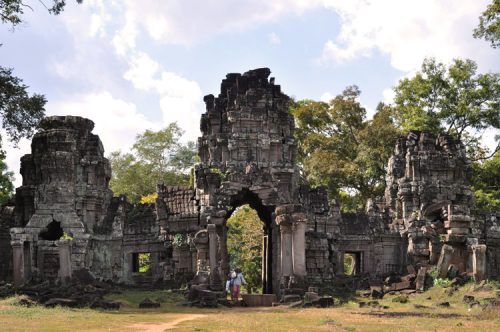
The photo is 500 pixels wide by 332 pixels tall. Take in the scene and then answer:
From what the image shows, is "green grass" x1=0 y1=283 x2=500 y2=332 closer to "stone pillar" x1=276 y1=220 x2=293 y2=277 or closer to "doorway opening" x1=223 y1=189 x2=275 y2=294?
"stone pillar" x1=276 y1=220 x2=293 y2=277

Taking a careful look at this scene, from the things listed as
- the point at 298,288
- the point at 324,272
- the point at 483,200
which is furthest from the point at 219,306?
the point at 483,200

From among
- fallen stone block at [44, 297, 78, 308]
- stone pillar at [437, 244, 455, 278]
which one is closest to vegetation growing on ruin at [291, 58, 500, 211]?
stone pillar at [437, 244, 455, 278]

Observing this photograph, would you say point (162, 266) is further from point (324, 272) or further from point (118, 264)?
point (324, 272)

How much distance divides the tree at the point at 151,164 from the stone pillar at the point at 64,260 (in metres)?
26.0

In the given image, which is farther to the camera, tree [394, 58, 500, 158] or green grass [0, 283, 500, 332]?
tree [394, 58, 500, 158]

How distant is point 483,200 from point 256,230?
1198cm

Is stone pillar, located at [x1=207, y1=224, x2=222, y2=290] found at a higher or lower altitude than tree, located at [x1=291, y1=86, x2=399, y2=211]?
lower

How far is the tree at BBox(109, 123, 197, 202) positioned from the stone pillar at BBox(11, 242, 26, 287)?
1007 inches

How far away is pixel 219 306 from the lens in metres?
21.4

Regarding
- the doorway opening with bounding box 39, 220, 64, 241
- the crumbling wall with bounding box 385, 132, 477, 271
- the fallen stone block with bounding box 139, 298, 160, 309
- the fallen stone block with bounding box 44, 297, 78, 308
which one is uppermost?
the crumbling wall with bounding box 385, 132, 477, 271

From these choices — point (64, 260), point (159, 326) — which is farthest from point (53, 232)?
point (159, 326)

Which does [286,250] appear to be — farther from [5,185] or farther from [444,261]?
[5,185]

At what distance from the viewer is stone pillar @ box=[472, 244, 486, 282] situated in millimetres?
21750

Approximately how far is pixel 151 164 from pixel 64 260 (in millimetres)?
28401
